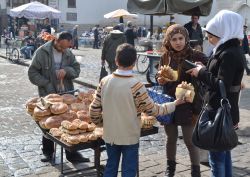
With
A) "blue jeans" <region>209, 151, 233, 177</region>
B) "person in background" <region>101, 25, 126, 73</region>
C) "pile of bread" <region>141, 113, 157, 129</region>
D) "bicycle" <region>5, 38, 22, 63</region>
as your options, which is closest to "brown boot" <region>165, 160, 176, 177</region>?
"pile of bread" <region>141, 113, 157, 129</region>

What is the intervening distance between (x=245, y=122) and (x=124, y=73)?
4.59 metres

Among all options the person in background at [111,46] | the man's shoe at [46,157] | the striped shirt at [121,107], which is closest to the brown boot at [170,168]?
the striped shirt at [121,107]

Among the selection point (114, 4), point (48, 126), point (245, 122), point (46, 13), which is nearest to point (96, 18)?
point (114, 4)

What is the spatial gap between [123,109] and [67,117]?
1.00m

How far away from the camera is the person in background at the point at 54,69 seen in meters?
5.15

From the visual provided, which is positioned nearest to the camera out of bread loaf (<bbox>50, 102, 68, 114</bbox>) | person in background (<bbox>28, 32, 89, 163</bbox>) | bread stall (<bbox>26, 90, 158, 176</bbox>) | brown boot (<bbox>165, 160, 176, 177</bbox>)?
bread stall (<bbox>26, 90, 158, 176</bbox>)

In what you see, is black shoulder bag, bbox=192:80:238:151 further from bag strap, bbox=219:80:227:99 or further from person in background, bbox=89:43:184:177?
person in background, bbox=89:43:184:177

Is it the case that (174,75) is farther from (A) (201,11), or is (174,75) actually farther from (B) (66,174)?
(A) (201,11)

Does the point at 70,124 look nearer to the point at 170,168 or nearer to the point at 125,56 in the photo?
the point at 125,56

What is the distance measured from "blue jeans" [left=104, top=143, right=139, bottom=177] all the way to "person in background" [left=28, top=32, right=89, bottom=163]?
164cm

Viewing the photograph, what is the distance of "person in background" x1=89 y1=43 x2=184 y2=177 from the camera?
349 cm

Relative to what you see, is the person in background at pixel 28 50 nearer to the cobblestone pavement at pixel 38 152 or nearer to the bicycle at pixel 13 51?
the bicycle at pixel 13 51

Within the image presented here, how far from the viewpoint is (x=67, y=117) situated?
430 cm

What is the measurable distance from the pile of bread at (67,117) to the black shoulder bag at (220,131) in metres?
1.00
